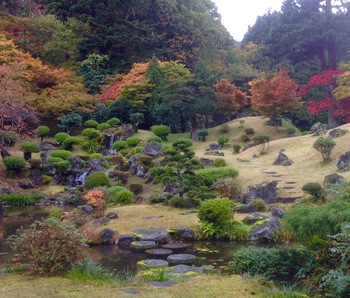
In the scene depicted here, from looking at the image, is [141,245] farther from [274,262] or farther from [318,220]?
[318,220]

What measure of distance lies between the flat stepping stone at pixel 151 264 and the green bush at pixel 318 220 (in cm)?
243

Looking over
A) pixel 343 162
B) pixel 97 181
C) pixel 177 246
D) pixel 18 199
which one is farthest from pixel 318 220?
pixel 18 199

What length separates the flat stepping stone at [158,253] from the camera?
885cm

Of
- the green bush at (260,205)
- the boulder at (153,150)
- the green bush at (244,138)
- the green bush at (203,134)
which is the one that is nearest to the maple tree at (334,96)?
the green bush at (244,138)

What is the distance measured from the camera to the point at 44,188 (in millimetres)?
18891

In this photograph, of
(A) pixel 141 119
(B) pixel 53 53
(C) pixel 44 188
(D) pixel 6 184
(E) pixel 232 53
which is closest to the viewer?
(D) pixel 6 184

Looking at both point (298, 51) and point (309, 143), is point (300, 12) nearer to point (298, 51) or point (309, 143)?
point (298, 51)

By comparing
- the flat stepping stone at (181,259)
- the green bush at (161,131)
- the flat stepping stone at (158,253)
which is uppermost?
the green bush at (161,131)

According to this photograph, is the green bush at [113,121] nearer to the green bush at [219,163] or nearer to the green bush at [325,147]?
the green bush at [219,163]

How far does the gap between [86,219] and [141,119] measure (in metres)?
15.6

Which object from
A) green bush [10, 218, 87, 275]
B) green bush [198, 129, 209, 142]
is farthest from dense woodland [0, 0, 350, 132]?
green bush [10, 218, 87, 275]

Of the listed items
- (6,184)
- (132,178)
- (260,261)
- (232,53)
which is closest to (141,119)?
(132,178)

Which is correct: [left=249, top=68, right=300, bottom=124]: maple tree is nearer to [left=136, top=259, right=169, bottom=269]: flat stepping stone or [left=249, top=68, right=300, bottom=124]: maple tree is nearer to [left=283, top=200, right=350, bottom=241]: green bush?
[left=136, top=259, right=169, bottom=269]: flat stepping stone

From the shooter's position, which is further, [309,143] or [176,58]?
[176,58]
